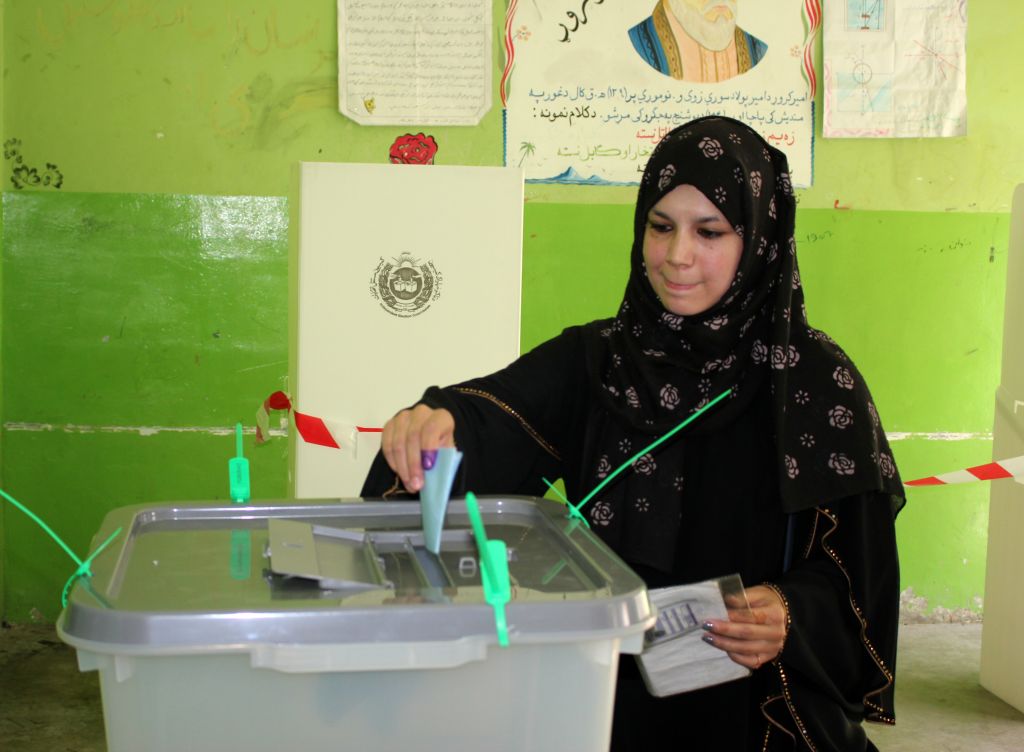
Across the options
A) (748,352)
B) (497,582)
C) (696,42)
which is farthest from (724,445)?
(696,42)

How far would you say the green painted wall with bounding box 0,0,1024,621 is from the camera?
3.05 meters

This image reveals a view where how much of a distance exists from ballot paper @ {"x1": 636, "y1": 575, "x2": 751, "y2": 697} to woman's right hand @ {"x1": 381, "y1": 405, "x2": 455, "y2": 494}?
0.89 ft

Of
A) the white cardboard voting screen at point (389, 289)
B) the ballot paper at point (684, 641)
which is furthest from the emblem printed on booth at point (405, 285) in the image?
the ballot paper at point (684, 641)

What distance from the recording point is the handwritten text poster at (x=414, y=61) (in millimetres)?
3062

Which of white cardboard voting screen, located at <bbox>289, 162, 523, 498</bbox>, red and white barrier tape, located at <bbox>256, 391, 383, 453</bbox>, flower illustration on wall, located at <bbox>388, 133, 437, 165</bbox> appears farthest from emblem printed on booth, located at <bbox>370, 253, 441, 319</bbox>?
flower illustration on wall, located at <bbox>388, 133, 437, 165</bbox>

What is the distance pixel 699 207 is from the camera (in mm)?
1341

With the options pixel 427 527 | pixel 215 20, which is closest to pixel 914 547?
pixel 215 20

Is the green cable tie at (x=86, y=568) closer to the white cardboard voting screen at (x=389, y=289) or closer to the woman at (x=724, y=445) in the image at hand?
the woman at (x=724, y=445)

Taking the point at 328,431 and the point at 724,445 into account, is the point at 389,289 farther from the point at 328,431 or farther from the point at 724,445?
the point at 724,445

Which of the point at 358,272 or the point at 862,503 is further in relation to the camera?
the point at 358,272

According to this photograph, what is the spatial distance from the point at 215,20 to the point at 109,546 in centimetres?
254

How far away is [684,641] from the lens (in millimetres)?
912

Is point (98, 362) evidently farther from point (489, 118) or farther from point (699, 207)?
point (699, 207)

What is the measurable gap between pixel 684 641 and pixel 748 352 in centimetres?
51
